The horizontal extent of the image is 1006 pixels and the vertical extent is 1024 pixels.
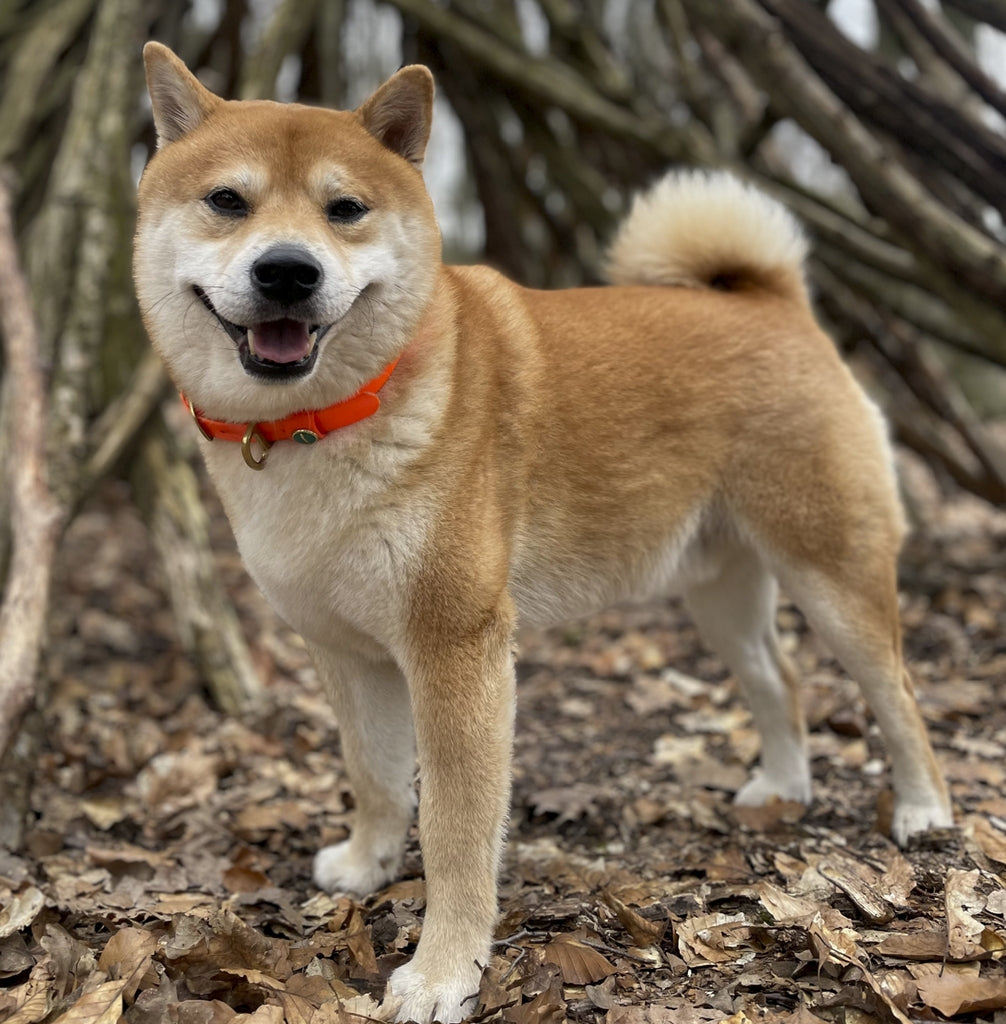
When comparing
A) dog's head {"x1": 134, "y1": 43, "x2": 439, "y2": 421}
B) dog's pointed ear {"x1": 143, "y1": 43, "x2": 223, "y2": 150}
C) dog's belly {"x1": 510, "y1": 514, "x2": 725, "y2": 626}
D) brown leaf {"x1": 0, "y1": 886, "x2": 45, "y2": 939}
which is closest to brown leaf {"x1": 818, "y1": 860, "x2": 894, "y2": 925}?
dog's belly {"x1": 510, "y1": 514, "x2": 725, "y2": 626}

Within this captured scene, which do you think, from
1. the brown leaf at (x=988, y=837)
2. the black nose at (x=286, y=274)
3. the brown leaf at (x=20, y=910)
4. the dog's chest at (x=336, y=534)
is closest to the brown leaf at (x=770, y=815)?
the brown leaf at (x=988, y=837)

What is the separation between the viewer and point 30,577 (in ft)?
9.55

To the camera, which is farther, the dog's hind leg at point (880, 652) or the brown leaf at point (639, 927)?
the dog's hind leg at point (880, 652)

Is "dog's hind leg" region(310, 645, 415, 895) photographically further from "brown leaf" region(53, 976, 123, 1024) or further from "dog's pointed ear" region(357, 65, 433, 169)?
"dog's pointed ear" region(357, 65, 433, 169)

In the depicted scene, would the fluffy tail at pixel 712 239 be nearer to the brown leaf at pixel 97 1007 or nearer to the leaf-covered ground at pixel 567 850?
the leaf-covered ground at pixel 567 850

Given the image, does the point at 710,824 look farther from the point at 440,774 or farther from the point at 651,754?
the point at 440,774

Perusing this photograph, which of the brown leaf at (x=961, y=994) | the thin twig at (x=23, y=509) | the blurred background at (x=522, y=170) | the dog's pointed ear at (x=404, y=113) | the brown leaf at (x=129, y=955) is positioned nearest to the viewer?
the brown leaf at (x=961, y=994)

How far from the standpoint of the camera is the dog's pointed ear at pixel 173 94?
6.79 ft

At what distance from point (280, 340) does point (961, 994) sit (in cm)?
172

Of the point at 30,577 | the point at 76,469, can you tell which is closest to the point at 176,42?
the point at 76,469

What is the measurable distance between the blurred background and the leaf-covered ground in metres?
0.46

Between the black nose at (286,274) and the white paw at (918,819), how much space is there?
203cm

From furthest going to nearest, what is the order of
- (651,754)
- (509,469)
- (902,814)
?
(651,754) < (902,814) < (509,469)

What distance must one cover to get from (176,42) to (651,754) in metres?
4.92
